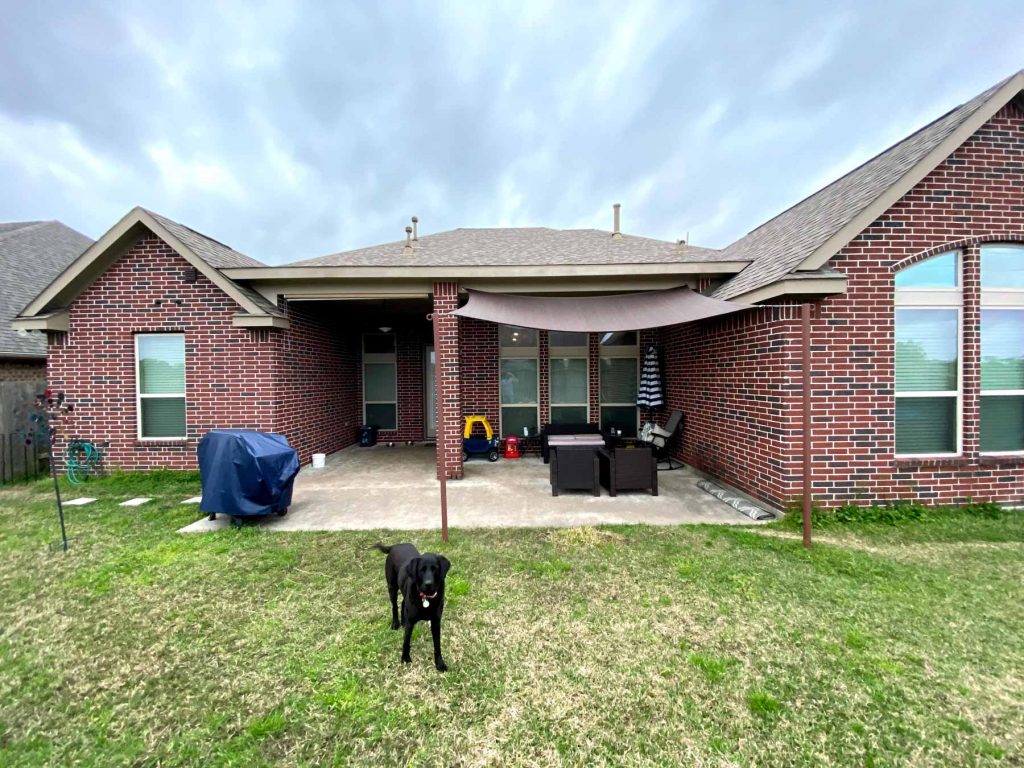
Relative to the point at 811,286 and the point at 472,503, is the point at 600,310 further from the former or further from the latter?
the point at 472,503

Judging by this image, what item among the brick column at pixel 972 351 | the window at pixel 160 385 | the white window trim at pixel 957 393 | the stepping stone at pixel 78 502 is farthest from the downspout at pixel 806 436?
the window at pixel 160 385

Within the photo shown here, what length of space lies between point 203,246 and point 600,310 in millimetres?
6857

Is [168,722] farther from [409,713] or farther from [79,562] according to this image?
[79,562]

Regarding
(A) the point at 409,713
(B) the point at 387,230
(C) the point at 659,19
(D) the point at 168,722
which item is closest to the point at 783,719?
(A) the point at 409,713

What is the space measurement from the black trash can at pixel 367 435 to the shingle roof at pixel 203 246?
4376 millimetres

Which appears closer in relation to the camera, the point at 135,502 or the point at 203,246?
the point at 135,502

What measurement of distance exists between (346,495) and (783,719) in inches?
217

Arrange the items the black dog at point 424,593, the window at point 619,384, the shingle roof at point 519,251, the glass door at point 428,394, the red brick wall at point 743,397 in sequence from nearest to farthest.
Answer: the black dog at point 424,593, the red brick wall at point 743,397, the shingle roof at point 519,251, the window at point 619,384, the glass door at point 428,394

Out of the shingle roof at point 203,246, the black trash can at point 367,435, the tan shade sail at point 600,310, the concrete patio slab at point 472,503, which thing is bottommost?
the concrete patio slab at point 472,503

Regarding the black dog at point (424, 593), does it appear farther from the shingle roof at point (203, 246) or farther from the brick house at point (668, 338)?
the shingle roof at point (203, 246)

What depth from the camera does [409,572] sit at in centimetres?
248

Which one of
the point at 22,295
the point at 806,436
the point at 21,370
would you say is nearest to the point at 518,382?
the point at 806,436

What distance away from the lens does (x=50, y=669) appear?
2627mm

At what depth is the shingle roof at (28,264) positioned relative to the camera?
395 inches
